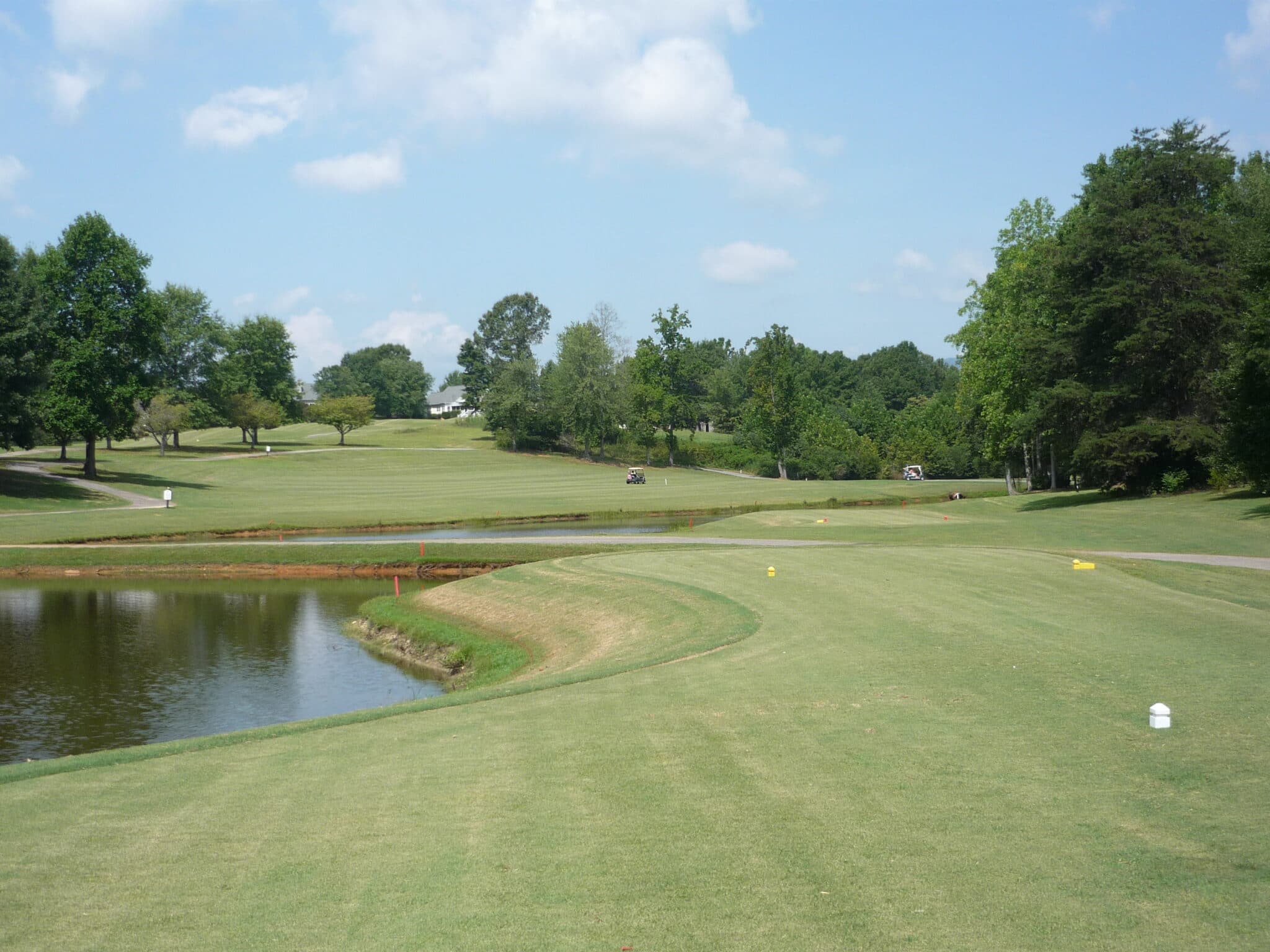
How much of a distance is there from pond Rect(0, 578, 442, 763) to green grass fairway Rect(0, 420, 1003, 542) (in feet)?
47.7

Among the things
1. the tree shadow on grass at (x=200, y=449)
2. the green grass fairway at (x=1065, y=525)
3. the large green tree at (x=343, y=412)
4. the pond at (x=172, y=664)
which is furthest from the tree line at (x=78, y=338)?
the green grass fairway at (x=1065, y=525)

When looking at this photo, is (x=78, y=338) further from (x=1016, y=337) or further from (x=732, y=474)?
(x=732, y=474)

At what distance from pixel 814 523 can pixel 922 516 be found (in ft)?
17.3

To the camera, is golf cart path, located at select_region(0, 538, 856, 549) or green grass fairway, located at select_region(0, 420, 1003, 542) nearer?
golf cart path, located at select_region(0, 538, 856, 549)

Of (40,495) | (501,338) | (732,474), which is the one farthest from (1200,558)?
(501,338)

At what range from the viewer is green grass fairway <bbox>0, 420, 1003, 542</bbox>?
52250 mm

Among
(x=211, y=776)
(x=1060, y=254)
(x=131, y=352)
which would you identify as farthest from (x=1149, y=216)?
(x=131, y=352)

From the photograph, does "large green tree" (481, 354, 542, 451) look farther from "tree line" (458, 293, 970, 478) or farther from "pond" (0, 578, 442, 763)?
"pond" (0, 578, 442, 763)

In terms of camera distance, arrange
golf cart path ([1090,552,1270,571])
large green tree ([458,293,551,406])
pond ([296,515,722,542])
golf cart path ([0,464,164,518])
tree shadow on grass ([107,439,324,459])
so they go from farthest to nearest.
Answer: large green tree ([458,293,551,406]) → tree shadow on grass ([107,439,324,459]) → golf cart path ([0,464,164,518]) → pond ([296,515,722,542]) → golf cart path ([1090,552,1270,571])

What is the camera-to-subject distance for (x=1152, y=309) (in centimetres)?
4794

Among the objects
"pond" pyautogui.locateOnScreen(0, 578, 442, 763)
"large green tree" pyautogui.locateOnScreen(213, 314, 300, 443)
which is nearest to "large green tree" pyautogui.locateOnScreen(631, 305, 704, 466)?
"large green tree" pyautogui.locateOnScreen(213, 314, 300, 443)

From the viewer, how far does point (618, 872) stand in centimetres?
714

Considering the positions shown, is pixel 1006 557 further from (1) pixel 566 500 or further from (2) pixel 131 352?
(2) pixel 131 352

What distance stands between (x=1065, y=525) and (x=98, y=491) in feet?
178
